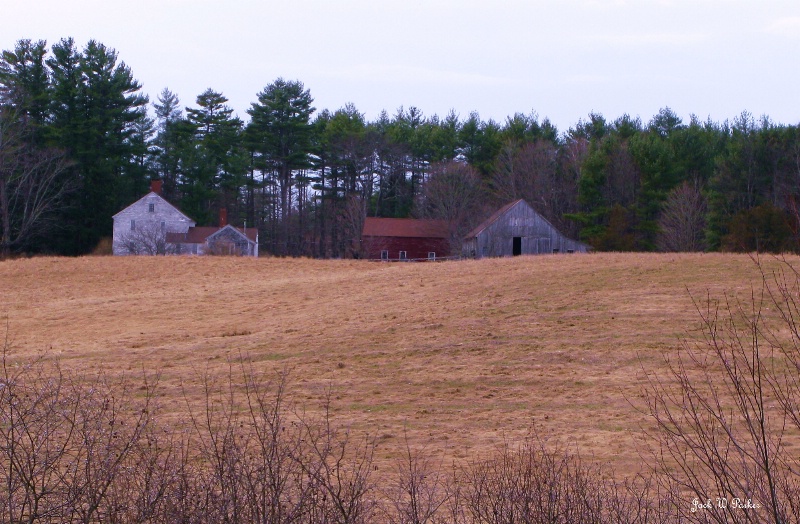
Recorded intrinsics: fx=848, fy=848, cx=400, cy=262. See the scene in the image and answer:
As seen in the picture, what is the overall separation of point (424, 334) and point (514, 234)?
37268 millimetres

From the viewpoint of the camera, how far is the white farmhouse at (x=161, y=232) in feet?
178

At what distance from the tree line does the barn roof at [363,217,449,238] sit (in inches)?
42.0

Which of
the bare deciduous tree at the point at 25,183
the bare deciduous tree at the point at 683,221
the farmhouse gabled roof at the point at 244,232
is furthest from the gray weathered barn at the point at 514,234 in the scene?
the bare deciduous tree at the point at 25,183

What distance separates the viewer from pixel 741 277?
2389cm

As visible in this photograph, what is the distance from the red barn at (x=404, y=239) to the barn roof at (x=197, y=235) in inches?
329

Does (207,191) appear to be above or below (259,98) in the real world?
below

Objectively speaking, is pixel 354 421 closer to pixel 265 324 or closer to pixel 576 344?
pixel 576 344

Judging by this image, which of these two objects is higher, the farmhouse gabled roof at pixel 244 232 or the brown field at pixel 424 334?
the farmhouse gabled roof at pixel 244 232

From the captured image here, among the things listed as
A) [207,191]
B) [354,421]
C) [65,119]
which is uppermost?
[65,119]

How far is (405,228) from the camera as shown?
2474 inches

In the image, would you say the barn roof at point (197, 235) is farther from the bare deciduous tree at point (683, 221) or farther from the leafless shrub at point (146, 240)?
the bare deciduous tree at point (683, 221)

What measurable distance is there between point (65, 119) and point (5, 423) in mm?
56949

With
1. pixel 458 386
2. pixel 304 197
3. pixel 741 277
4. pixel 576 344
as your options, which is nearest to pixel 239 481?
pixel 458 386

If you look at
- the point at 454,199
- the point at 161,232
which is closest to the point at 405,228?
the point at 454,199
